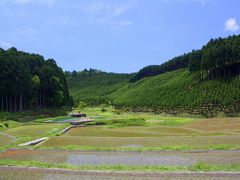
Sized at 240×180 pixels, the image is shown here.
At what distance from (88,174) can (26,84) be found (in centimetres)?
6515

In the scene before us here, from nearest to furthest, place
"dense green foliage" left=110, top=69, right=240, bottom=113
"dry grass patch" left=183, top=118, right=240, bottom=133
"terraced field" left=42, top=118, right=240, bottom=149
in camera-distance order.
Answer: "terraced field" left=42, top=118, right=240, bottom=149, "dry grass patch" left=183, top=118, right=240, bottom=133, "dense green foliage" left=110, top=69, right=240, bottom=113

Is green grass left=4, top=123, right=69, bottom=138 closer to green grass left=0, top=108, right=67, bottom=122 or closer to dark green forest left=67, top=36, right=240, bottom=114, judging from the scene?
green grass left=0, top=108, right=67, bottom=122

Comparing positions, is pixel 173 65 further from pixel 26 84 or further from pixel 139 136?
pixel 139 136

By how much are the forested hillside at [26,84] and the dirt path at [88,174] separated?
191 feet

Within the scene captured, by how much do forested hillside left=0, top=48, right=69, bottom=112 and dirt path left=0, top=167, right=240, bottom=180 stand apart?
5809 centimetres

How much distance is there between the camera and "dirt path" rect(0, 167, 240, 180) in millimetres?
15443

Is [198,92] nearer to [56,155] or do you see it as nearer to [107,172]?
[56,155]

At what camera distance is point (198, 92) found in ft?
306

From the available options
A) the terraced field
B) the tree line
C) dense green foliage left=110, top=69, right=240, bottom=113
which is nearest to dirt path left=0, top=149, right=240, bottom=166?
the terraced field

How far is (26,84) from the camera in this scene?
3110 inches

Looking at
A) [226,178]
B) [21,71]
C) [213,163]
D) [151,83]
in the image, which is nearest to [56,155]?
[213,163]

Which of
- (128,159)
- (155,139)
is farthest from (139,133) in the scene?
(128,159)

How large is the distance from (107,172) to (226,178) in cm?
590

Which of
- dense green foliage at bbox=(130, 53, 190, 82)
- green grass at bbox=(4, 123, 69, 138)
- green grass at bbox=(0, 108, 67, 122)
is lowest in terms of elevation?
green grass at bbox=(4, 123, 69, 138)
